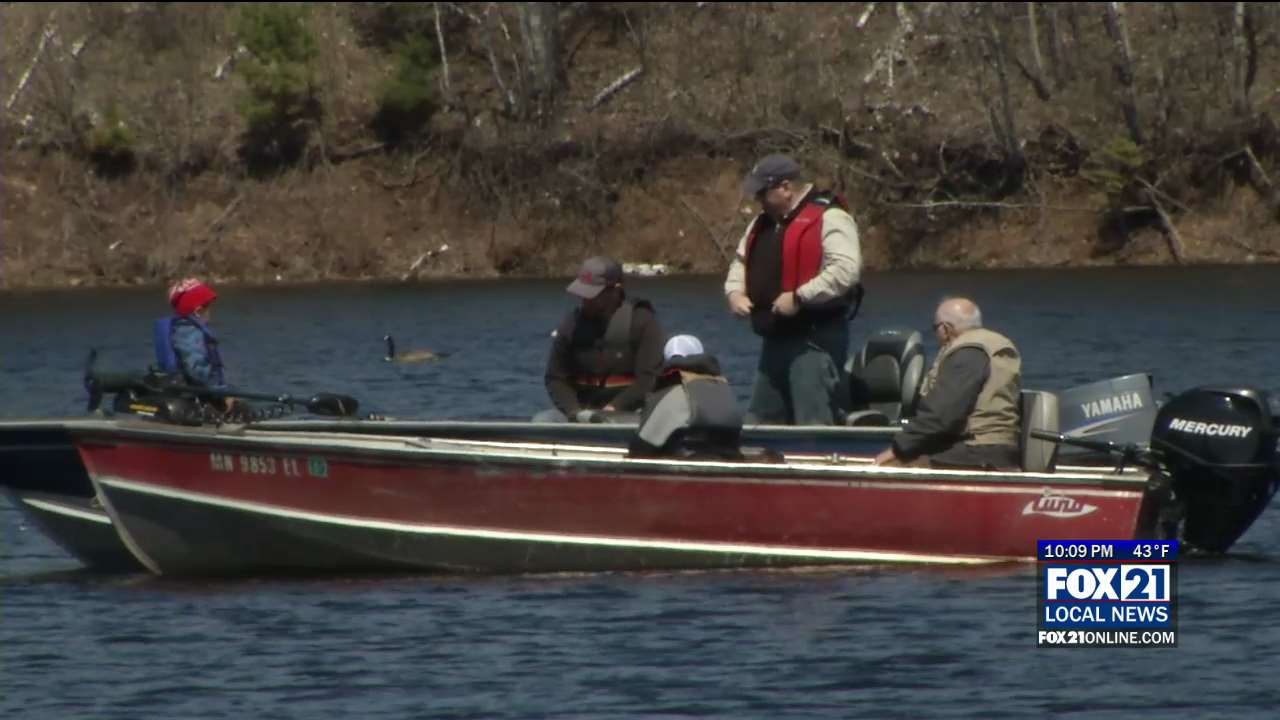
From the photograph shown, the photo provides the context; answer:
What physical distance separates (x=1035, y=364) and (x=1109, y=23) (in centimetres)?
1565

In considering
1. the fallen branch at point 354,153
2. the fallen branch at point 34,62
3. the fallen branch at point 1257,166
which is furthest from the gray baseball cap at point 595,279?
the fallen branch at point 34,62

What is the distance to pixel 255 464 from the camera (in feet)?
41.3

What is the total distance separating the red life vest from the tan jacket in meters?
0.03

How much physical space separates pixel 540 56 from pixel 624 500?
3171cm

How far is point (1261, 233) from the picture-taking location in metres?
37.5

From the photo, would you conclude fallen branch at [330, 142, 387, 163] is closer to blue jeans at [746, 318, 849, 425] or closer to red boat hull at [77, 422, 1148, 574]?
blue jeans at [746, 318, 849, 425]

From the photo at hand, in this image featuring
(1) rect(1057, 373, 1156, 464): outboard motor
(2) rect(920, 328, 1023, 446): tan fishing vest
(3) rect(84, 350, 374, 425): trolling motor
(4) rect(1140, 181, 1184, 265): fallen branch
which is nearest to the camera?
(2) rect(920, 328, 1023, 446): tan fishing vest

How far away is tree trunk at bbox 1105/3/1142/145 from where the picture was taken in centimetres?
3841

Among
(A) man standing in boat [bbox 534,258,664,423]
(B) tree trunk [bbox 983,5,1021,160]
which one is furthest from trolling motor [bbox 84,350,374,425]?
(B) tree trunk [bbox 983,5,1021,160]

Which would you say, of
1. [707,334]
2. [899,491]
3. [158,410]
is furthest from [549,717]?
[707,334]

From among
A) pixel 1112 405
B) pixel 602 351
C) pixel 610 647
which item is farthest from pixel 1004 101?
pixel 610 647

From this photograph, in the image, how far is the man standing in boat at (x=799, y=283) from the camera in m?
12.9

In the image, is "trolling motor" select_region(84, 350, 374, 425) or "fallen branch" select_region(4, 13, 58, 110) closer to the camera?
"trolling motor" select_region(84, 350, 374, 425)

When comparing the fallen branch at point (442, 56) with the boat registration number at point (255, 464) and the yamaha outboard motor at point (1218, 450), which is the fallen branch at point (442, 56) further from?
the yamaha outboard motor at point (1218, 450)
